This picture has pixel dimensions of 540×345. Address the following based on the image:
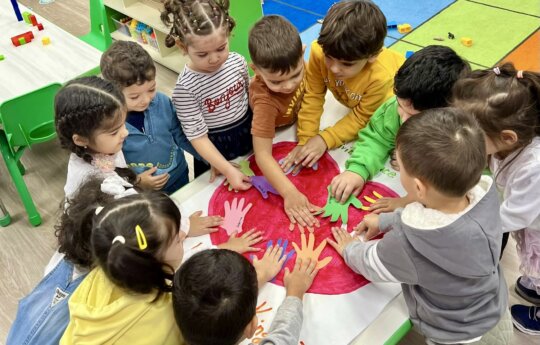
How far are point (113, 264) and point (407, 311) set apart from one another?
665 millimetres

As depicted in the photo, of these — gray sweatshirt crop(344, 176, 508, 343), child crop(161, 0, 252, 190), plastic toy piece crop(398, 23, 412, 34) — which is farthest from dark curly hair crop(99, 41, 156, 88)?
plastic toy piece crop(398, 23, 412, 34)

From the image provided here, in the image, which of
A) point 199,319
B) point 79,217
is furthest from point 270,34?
point 199,319

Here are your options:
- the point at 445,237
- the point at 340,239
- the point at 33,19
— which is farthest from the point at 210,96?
the point at 33,19

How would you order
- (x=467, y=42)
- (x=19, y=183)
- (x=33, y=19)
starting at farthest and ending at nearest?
1. (x=467, y=42)
2. (x=33, y=19)
3. (x=19, y=183)

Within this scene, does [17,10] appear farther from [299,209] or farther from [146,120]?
[299,209]

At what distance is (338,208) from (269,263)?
→ 274 mm

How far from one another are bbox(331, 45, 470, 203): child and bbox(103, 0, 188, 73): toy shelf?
2151 mm

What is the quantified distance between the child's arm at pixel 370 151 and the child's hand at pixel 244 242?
0.88 feet

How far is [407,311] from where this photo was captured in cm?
104

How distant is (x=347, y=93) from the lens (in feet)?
4.91

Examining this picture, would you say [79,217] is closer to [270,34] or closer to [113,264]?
[113,264]

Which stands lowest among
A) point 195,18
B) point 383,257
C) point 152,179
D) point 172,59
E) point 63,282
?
point 172,59

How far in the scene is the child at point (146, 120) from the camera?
138 centimetres

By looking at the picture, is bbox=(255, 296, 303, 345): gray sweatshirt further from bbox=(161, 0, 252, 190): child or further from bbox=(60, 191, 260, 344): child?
bbox=(161, 0, 252, 190): child
